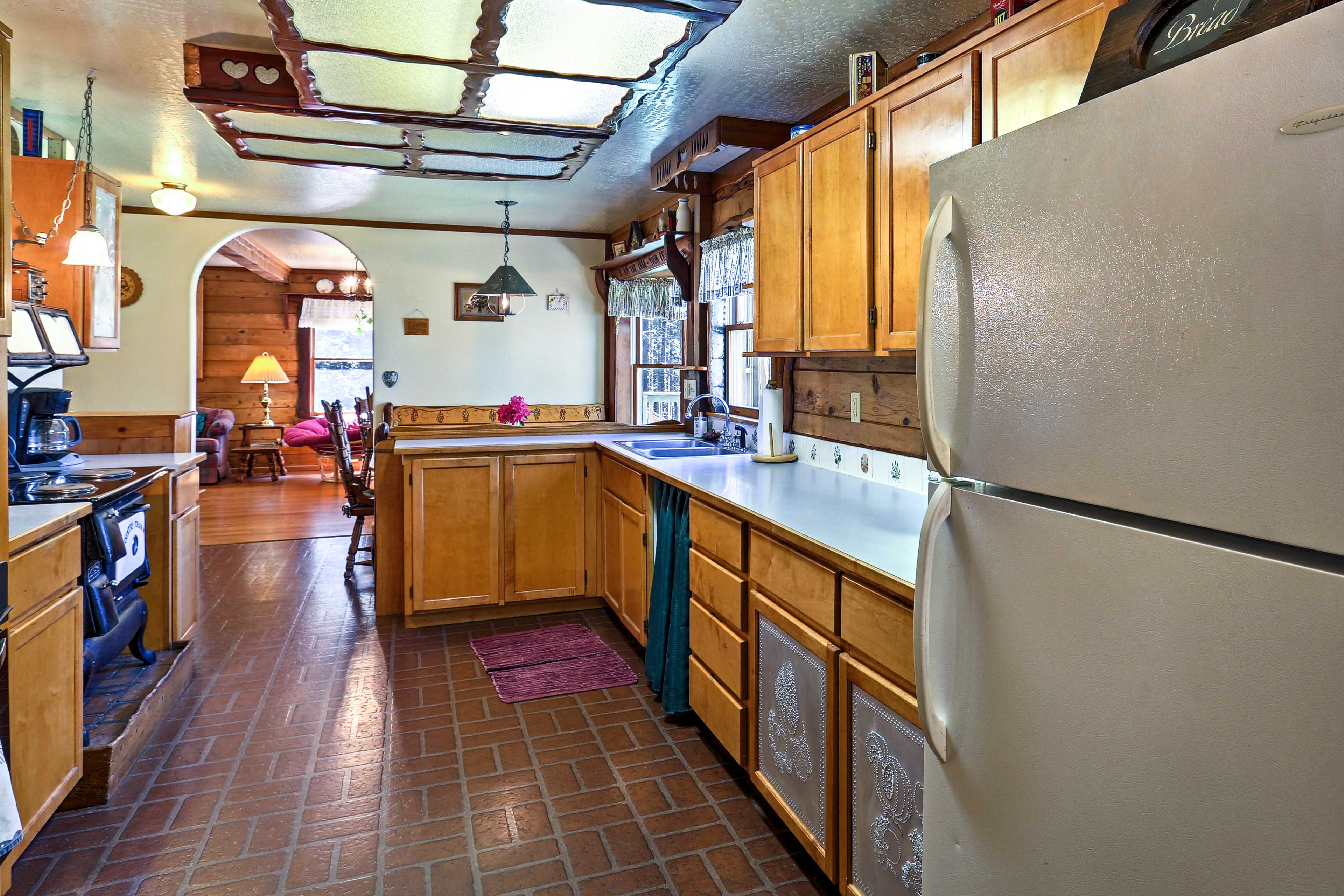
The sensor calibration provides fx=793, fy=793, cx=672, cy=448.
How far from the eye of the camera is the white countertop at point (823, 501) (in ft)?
5.80

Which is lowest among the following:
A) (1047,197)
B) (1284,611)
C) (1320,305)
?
(1284,611)

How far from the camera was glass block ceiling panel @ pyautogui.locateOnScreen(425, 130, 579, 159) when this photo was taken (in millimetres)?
3062

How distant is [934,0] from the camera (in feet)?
7.57

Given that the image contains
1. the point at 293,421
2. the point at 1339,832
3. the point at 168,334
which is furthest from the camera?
the point at 293,421

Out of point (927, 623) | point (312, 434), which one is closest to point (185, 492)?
point (927, 623)

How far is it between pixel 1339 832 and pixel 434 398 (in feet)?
18.1

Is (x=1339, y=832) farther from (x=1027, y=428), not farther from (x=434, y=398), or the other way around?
(x=434, y=398)

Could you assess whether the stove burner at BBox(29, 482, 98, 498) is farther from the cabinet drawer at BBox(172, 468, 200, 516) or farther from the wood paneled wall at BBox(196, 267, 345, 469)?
the wood paneled wall at BBox(196, 267, 345, 469)

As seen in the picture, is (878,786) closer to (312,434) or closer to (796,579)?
(796,579)

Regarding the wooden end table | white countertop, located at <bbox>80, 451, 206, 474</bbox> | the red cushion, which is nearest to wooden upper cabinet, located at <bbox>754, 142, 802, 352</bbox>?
white countertop, located at <bbox>80, 451, 206, 474</bbox>

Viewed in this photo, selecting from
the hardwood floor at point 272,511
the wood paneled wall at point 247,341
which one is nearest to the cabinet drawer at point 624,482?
the hardwood floor at point 272,511

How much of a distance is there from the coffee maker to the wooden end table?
6.41 metres

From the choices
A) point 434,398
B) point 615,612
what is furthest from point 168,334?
point 615,612

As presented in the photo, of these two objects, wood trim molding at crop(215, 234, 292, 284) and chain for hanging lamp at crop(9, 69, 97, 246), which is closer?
chain for hanging lamp at crop(9, 69, 97, 246)
